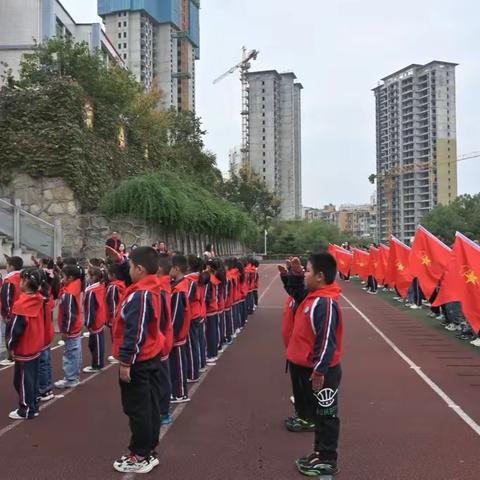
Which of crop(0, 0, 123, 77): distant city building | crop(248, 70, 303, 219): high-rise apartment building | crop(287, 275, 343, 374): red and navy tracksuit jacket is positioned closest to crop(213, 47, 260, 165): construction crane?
crop(248, 70, 303, 219): high-rise apartment building

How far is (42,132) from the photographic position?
1822 cm

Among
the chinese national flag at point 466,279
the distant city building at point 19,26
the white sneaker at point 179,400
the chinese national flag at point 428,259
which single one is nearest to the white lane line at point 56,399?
the white sneaker at point 179,400

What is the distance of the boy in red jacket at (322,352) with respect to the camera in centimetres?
438

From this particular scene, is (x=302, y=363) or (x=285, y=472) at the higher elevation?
(x=302, y=363)

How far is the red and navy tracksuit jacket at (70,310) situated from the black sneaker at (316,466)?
149 inches

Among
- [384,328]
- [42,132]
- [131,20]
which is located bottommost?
[384,328]

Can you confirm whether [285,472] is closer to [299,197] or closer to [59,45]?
[59,45]

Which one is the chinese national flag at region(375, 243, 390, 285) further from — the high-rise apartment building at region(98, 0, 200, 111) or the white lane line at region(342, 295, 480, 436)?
the high-rise apartment building at region(98, 0, 200, 111)

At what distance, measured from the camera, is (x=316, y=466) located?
4.39 metres

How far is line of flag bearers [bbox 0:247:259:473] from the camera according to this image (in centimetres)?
444

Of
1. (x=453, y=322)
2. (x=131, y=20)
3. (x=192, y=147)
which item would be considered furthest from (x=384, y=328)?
(x=131, y=20)

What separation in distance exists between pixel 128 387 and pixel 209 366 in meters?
4.23

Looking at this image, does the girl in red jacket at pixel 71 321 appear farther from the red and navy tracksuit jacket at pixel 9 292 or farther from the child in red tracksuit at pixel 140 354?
the child in red tracksuit at pixel 140 354

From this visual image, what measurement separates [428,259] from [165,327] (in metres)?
8.45
